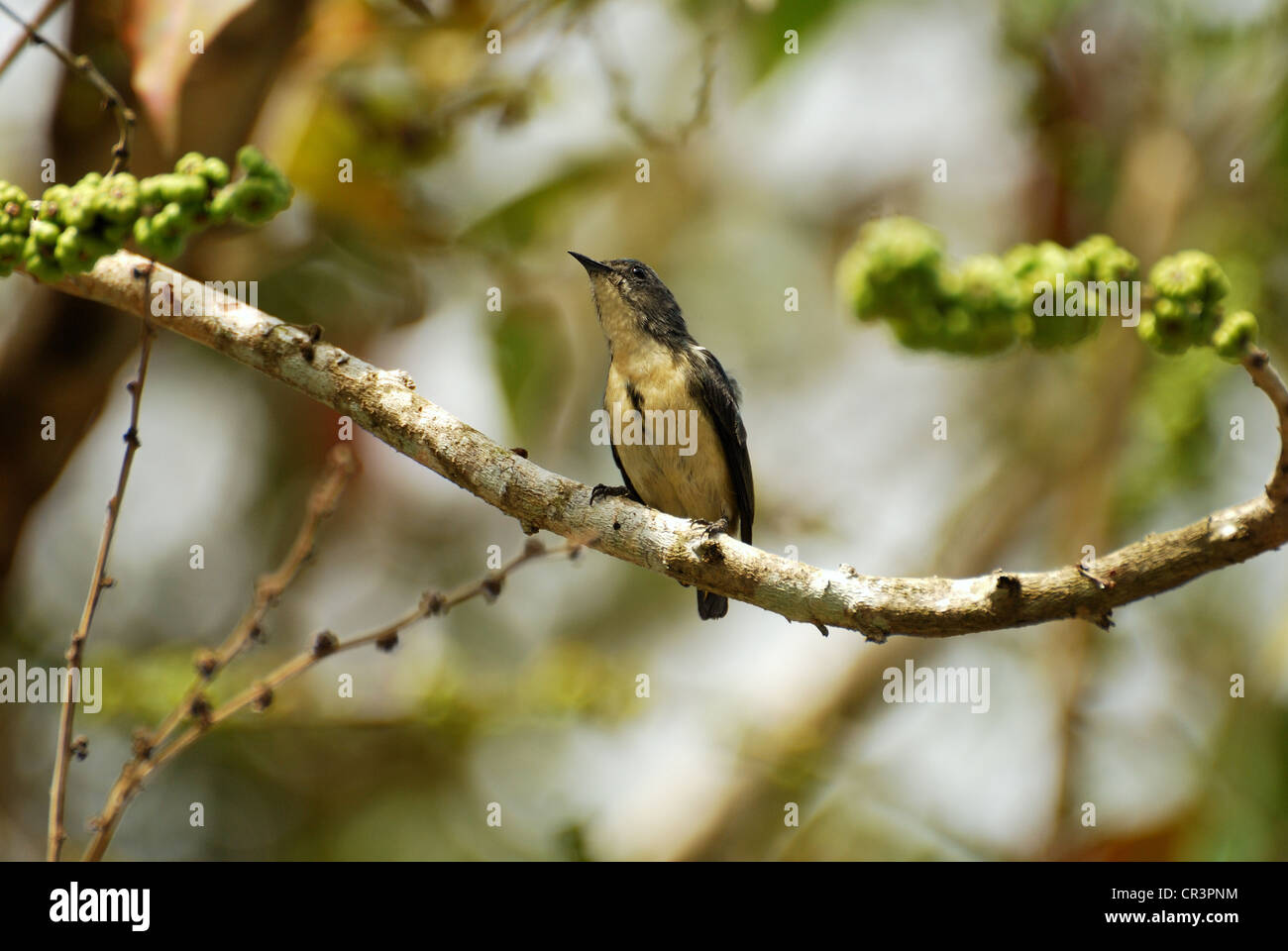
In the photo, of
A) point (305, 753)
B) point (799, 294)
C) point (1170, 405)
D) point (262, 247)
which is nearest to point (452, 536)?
point (305, 753)

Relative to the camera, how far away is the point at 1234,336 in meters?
2.20

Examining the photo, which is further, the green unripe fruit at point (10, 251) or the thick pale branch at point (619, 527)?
the green unripe fruit at point (10, 251)

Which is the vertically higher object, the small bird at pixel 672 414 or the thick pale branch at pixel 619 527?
the small bird at pixel 672 414

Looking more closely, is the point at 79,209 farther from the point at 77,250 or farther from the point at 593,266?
the point at 593,266

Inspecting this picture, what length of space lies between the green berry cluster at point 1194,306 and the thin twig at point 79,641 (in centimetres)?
231

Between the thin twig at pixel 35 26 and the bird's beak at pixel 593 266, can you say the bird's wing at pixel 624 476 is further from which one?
the thin twig at pixel 35 26

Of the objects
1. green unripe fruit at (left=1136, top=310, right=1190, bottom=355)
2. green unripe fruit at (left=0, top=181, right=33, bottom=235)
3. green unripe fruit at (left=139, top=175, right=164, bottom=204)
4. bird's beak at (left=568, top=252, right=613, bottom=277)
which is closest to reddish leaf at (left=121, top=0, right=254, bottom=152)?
green unripe fruit at (left=0, top=181, right=33, bottom=235)

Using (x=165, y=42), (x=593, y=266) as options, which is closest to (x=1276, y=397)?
(x=165, y=42)

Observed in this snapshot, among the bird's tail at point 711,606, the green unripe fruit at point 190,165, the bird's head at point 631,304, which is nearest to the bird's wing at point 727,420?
the bird's head at point 631,304

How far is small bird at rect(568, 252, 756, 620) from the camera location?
4832 mm

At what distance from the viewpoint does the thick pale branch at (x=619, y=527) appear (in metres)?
2.32

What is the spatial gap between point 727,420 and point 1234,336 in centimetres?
285

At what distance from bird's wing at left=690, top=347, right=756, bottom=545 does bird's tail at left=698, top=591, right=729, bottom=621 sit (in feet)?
1.30

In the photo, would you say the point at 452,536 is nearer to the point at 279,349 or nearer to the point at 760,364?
the point at 760,364
